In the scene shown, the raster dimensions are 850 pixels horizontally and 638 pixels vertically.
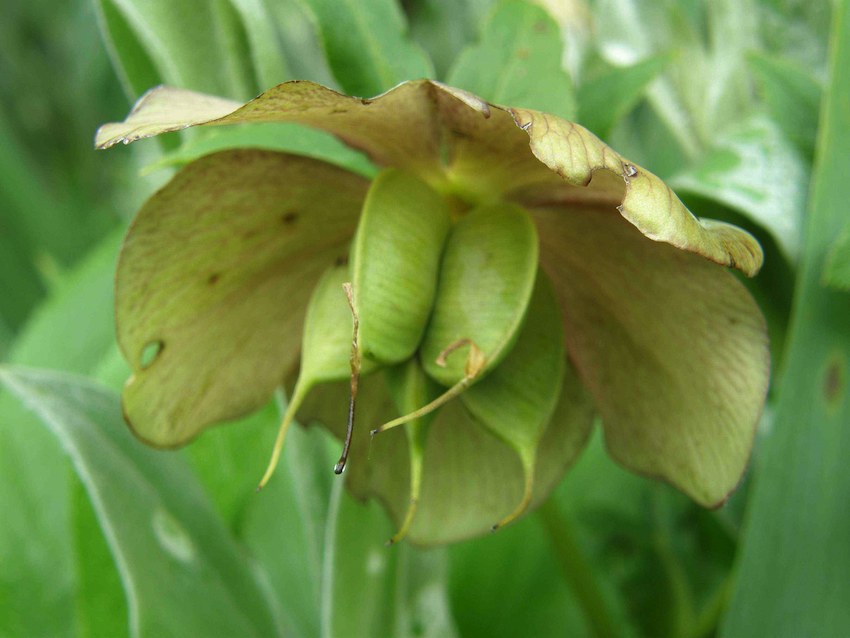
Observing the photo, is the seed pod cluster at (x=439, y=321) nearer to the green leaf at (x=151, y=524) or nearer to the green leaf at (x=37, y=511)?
the green leaf at (x=151, y=524)

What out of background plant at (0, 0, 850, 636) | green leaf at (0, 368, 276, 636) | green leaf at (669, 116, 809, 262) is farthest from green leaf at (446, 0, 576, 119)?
green leaf at (0, 368, 276, 636)

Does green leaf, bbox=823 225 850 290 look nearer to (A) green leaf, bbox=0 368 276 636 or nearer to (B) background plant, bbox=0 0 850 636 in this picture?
(B) background plant, bbox=0 0 850 636

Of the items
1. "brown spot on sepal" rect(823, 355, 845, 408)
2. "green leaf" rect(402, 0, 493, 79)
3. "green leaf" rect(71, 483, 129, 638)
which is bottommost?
"green leaf" rect(71, 483, 129, 638)

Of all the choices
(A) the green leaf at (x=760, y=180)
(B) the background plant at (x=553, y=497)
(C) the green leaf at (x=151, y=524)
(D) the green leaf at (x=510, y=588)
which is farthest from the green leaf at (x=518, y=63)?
(D) the green leaf at (x=510, y=588)

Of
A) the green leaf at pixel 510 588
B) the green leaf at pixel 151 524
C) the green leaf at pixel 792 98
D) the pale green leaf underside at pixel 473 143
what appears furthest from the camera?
the green leaf at pixel 510 588

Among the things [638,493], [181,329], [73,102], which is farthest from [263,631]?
[73,102]
